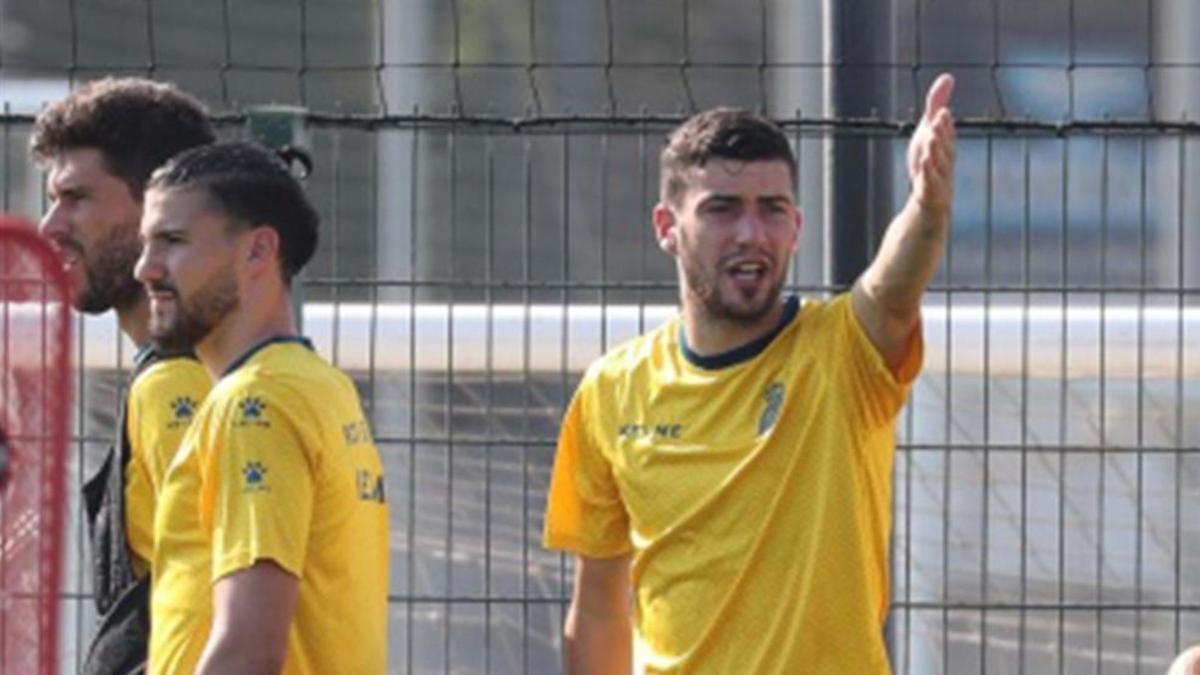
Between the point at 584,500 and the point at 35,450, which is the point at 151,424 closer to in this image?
the point at 584,500

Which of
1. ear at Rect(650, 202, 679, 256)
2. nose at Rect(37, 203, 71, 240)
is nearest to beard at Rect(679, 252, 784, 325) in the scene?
ear at Rect(650, 202, 679, 256)

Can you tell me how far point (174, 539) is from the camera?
5.53 metres

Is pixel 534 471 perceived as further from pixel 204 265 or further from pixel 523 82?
pixel 204 265

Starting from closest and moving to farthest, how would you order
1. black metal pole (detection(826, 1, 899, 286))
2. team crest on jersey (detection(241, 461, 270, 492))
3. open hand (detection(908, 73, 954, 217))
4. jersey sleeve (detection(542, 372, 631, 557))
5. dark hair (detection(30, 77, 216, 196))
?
team crest on jersey (detection(241, 461, 270, 492)) < open hand (detection(908, 73, 954, 217)) < dark hair (detection(30, 77, 216, 196)) < jersey sleeve (detection(542, 372, 631, 557)) < black metal pole (detection(826, 1, 899, 286))

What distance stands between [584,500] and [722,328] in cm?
50

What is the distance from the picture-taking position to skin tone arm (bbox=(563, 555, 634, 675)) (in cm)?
638

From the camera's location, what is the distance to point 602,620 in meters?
6.38

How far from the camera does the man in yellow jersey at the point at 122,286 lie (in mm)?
5777

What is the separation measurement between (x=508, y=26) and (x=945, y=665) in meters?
2.47

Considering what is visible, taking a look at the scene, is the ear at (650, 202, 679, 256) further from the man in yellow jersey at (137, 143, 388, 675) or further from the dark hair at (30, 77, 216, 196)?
the dark hair at (30, 77, 216, 196)

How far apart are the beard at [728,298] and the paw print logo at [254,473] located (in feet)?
3.32

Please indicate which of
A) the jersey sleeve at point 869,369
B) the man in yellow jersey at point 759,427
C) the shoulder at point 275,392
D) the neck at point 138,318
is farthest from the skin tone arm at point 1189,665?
the neck at point 138,318

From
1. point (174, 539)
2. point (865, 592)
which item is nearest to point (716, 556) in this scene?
point (865, 592)

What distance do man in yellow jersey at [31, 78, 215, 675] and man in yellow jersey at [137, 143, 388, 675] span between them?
0.44 feet
